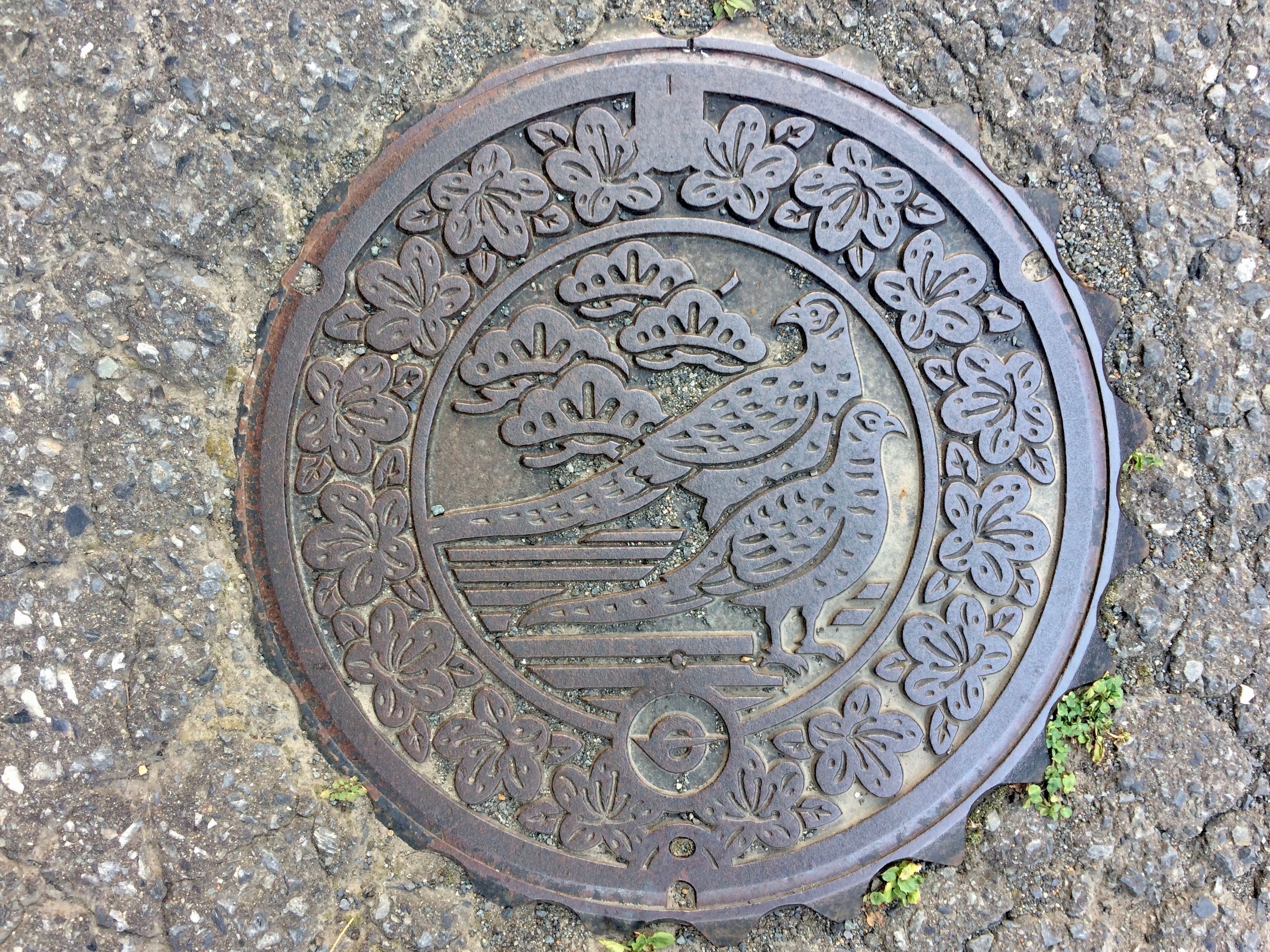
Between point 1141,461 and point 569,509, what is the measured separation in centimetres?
134

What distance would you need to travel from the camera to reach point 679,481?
1.63 meters

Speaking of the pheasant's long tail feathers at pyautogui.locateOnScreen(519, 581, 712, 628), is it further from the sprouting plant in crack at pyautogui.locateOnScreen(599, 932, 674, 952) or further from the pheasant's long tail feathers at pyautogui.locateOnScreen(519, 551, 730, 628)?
the sprouting plant in crack at pyautogui.locateOnScreen(599, 932, 674, 952)

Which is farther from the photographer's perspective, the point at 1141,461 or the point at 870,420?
the point at 1141,461

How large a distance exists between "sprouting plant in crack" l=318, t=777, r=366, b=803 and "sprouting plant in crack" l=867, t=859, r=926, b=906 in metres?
1.21

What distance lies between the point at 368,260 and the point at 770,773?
145 centimetres

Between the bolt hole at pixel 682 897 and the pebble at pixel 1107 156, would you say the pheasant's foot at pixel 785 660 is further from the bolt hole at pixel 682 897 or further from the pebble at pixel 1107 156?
the pebble at pixel 1107 156

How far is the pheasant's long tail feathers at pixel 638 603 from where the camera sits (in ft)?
5.38

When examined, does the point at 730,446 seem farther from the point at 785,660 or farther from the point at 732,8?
the point at 732,8


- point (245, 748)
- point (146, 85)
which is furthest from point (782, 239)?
point (245, 748)

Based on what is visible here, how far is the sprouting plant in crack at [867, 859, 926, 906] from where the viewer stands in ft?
5.61

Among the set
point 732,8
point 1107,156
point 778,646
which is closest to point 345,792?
point 778,646

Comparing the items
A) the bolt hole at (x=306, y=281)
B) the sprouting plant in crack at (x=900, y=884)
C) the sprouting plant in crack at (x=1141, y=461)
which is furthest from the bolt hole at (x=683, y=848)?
the bolt hole at (x=306, y=281)

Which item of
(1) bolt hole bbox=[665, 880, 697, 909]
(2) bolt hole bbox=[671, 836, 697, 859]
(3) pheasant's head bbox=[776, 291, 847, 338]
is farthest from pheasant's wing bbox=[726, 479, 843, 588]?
(1) bolt hole bbox=[665, 880, 697, 909]

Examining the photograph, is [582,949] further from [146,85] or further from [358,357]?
[146,85]
